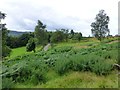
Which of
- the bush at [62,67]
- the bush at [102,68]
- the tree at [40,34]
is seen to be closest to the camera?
the bush at [102,68]

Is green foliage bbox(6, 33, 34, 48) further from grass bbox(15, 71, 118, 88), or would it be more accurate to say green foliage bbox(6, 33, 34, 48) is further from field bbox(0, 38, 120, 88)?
grass bbox(15, 71, 118, 88)

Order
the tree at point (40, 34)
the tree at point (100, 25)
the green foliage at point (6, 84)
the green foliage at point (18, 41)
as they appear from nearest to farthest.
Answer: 1. the green foliage at point (6, 84)
2. the tree at point (100, 25)
3. the tree at point (40, 34)
4. the green foliage at point (18, 41)

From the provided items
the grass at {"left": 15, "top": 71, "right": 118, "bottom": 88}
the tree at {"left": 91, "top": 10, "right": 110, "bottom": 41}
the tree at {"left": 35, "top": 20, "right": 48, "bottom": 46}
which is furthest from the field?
the tree at {"left": 35, "top": 20, "right": 48, "bottom": 46}

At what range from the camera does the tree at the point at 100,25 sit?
71.8 metres

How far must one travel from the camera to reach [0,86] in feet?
27.1

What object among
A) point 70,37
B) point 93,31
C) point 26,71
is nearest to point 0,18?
point 93,31

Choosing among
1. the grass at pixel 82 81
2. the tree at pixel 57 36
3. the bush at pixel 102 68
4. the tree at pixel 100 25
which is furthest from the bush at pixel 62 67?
the tree at pixel 57 36

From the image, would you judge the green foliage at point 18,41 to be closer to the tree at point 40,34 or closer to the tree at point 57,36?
the tree at point 57,36

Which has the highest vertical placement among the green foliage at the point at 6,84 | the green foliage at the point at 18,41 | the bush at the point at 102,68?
the green foliage at the point at 18,41

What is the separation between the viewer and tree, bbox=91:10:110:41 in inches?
2827

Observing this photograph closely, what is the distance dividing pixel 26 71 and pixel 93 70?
2.76m

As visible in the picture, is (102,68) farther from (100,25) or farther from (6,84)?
(100,25)

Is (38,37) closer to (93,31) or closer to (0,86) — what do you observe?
(93,31)

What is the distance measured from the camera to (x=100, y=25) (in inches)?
2854
